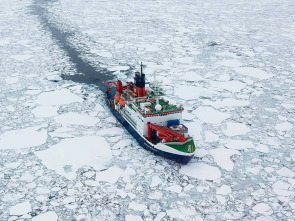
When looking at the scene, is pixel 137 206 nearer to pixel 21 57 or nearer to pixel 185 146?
pixel 185 146

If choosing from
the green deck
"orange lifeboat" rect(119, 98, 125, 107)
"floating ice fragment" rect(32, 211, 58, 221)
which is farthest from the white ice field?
"orange lifeboat" rect(119, 98, 125, 107)

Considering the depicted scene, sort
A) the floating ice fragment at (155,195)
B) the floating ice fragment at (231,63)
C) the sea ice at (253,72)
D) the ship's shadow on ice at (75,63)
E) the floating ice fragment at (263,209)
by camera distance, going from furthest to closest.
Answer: the floating ice fragment at (231,63) → the sea ice at (253,72) → the ship's shadow on ice at (75,63) → the floating ice fragment at (155,195) → the floating ice fragment at (263,209)

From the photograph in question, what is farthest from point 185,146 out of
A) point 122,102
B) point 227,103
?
point 227,103

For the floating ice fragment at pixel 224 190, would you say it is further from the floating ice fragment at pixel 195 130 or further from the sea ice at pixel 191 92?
the sea ice at pixel 191 92

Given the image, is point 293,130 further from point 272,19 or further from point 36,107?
point 272,19

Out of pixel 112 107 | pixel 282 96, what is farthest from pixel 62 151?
pixel 282 96

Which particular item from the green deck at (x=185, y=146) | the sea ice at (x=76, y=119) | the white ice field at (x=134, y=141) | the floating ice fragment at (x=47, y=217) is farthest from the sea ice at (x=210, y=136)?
the floating ice fragment at (x=47, y=217)
